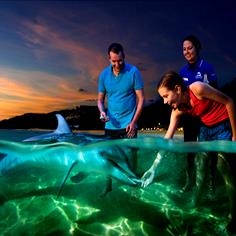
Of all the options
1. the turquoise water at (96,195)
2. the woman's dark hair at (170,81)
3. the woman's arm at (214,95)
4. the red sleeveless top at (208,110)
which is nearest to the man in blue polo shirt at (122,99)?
the turquoise water at (96,195)

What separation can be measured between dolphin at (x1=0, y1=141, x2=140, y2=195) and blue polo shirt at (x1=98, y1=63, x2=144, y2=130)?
63 centimetres

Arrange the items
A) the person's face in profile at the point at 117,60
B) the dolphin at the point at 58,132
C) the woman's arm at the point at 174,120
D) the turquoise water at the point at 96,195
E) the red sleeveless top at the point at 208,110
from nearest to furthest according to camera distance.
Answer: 1. the red sleeveless top at the point at 208,110
2. the woman's arm at the point at 174,120
3. the turquoise water at the point at 96,195
4. the person's face in profile at the point at 117,60
5. the dolphin at the point at 58,132

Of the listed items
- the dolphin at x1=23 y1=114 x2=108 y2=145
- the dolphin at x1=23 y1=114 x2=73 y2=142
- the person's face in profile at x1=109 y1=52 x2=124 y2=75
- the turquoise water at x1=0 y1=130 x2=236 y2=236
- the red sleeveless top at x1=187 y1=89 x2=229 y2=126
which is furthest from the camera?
the dolphin at x1=23 y1=114 x2=73 y2=142

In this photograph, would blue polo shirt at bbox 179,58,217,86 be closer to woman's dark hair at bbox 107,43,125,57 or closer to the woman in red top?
the woman in red top

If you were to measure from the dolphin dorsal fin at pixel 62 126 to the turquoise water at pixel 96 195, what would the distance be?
1.83 feet

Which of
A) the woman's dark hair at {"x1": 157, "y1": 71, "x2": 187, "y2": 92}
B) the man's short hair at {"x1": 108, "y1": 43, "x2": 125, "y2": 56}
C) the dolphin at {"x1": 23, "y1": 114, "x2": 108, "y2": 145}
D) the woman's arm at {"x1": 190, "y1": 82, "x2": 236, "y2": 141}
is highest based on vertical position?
the man's short hair at {"x1": 108, "y1": 43, "x2": 125, "y2": 56}

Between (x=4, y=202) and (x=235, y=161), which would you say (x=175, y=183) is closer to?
(x=235, y=161)

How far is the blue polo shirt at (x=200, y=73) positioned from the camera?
17.5ft

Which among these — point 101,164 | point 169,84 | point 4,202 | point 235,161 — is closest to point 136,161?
point 101,164

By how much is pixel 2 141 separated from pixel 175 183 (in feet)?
13.2

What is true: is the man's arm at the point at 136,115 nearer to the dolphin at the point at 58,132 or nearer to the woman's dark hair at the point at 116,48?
the woman's dark hair at the point at 116,48

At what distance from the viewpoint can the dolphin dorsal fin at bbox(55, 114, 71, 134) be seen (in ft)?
21.6

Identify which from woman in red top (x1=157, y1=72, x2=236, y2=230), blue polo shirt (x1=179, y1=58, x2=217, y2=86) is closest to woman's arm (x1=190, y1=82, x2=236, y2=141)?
woman in red top (x1=157, y1=72, x2=236, y2=230)

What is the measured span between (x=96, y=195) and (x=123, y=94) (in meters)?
2.14
